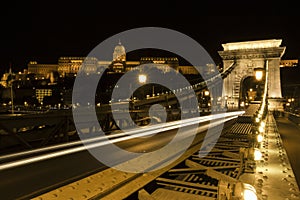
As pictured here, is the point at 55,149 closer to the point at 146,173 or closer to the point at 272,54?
the point at 146,173

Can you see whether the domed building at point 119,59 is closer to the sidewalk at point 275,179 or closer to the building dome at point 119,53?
the building dome at point 119,53

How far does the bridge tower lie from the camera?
3959 centimetres

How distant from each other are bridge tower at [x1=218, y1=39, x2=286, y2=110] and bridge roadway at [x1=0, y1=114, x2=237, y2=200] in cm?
3464

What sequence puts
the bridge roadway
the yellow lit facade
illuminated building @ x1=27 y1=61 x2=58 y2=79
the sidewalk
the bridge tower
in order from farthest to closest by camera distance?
illuminated building @ x1=27 y1=61 x2=58 y2=79, the yellow lit facade, the bridge tower, the bridge roadway, the sidewalk

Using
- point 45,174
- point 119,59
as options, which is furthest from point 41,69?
point 45,174

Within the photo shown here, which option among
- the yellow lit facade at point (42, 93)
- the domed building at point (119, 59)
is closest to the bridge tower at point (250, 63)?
the yellow lit facade at point (42, 93)

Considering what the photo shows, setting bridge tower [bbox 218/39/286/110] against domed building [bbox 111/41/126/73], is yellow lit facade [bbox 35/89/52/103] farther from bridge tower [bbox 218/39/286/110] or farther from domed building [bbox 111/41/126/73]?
bridge tower [bbox 218/39/286/110]

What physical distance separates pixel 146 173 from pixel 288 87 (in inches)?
3116

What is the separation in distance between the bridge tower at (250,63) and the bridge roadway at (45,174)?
114ft

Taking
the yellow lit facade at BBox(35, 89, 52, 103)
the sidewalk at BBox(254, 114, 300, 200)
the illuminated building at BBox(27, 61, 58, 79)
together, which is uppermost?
the illuminated building at BBox(27, 61, 58, 79)

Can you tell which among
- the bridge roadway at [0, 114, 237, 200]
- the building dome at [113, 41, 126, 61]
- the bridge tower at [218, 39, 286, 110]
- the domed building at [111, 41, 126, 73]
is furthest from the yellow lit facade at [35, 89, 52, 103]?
the bridge roadway at [0, 114, 237, 200]

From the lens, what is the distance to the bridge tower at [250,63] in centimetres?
3959

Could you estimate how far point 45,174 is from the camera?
7.13 m

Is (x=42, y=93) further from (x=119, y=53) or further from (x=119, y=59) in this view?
(x=119, y=53)
